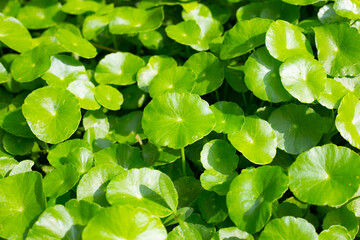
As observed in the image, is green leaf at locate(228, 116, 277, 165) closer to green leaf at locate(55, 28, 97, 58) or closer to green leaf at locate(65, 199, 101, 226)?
green leaf at locate(65, 199, 101, 226)

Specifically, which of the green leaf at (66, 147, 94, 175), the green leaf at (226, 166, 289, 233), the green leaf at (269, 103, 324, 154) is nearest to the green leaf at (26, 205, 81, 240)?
the green leaf at (66, 147, 94, 175)

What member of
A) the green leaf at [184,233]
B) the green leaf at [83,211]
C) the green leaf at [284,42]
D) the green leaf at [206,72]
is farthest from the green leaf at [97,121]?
the green leaf at [284,42]

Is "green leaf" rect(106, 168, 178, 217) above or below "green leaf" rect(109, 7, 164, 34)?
below

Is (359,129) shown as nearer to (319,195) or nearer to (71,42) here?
(319,195)

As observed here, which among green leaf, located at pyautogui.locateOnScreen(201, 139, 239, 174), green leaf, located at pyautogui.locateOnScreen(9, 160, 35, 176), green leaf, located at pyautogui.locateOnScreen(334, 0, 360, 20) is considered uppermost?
green leaf, located at pyautogui.locateOnScreen(334, 0, 360, 20)

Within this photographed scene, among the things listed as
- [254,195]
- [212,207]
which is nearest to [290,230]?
[254,195]

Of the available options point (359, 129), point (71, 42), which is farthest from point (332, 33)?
point (71, 42)
